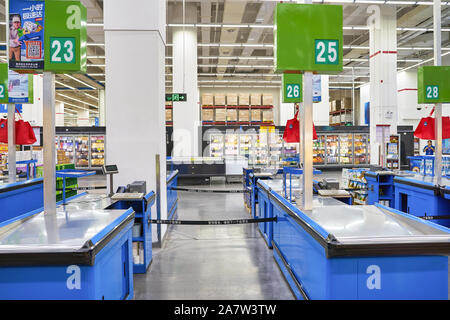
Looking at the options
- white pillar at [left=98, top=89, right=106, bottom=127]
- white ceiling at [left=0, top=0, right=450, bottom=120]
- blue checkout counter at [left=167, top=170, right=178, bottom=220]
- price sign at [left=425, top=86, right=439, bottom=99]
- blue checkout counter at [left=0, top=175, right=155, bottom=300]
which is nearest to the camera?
blue checkout counter at [left=0, top=175, right=155, bottom=300]

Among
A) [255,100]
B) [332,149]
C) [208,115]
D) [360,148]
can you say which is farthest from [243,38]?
[360,148]

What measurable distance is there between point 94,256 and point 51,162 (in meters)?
1.26

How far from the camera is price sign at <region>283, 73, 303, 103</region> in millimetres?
6730

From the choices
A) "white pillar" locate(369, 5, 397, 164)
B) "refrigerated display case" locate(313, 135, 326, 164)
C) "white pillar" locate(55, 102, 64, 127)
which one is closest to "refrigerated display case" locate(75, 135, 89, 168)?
"white pillar" locate(55, 102, 64, 127)

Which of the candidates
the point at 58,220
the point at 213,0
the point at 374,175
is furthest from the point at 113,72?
the point at 213,0

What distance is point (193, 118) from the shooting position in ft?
43.4

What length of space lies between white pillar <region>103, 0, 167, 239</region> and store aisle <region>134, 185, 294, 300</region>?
124 centimetres

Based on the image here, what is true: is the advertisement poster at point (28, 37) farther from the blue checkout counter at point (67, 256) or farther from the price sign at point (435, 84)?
the price sign at point (435, 84)

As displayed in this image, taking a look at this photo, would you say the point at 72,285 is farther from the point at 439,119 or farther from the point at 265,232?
the point at 439,119

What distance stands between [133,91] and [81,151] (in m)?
13.1

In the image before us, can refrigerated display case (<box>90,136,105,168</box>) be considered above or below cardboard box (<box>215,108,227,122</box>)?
below

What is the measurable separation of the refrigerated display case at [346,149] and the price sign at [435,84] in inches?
485

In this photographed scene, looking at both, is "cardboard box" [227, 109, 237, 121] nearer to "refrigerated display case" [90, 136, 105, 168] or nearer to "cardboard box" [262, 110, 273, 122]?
"cardboard box" [262, 110, 273, 122]

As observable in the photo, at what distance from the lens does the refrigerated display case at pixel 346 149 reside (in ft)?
58.2
